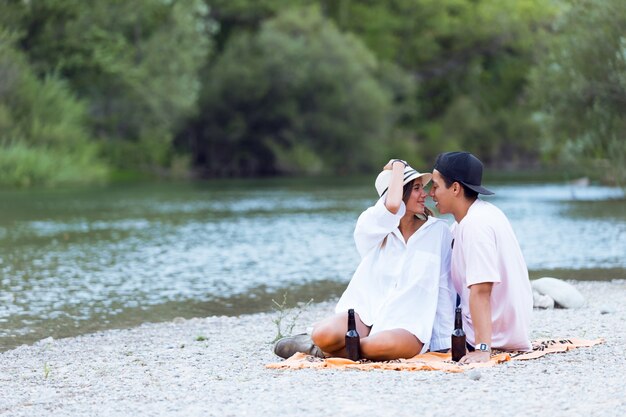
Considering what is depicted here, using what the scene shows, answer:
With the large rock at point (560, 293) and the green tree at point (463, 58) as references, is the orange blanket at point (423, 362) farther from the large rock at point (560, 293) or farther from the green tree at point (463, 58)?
the green tree at point (463, 58)

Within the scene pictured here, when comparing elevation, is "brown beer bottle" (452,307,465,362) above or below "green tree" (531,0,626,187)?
below

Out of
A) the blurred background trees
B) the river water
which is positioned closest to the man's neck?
the river water

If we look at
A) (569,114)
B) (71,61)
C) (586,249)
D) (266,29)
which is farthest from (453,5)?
(586,249)

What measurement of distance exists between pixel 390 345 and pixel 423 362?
29 cm

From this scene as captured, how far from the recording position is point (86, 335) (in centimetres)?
1324

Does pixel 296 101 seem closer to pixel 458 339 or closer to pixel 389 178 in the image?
pixel 389 178

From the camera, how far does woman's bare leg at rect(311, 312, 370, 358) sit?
362 inches

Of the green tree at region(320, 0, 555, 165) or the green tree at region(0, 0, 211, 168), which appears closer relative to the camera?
the green tree at region(0, 0, 211, 168)

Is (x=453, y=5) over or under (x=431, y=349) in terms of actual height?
over

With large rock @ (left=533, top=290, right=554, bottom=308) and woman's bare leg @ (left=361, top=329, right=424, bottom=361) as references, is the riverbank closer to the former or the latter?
woman's bare leg @ (left=361, top=329, right=424, bottom=361)

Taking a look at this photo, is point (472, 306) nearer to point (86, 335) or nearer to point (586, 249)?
point (86, 335)

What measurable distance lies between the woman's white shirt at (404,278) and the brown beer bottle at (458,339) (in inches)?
9.4

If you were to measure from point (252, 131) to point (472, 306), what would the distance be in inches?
2569

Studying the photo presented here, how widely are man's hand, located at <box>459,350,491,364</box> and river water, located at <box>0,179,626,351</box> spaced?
5669mm
